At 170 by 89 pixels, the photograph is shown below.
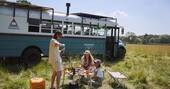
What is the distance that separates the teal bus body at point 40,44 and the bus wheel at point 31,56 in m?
0.20

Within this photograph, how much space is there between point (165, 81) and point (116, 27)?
26.3 ft

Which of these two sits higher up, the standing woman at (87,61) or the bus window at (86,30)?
the bus window at (86,30)

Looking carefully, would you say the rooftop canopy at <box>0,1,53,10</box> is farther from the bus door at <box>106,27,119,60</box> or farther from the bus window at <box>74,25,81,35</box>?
the bus door at <box>106,27,119,60</box>

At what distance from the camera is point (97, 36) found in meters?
17.4

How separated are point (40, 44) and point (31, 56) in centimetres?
77

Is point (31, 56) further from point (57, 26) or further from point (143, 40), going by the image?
point (143, 40)

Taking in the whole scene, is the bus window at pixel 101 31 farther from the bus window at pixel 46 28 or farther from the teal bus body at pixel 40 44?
the bus window at pixel 46 28

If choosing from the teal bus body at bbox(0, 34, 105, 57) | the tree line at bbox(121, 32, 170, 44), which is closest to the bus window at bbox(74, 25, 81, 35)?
the teal bus body at bbox(0, 34, 105, 57)

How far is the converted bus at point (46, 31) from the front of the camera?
12.4 m

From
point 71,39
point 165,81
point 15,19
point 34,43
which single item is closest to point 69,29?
point 71,39

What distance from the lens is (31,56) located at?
13.4 meters

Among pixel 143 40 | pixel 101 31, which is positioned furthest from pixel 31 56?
pixel 143 40

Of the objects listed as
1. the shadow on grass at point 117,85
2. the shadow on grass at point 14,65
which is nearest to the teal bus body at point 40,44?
the shadow on grass at point 14,65

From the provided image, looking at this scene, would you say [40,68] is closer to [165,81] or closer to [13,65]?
[13,65]
